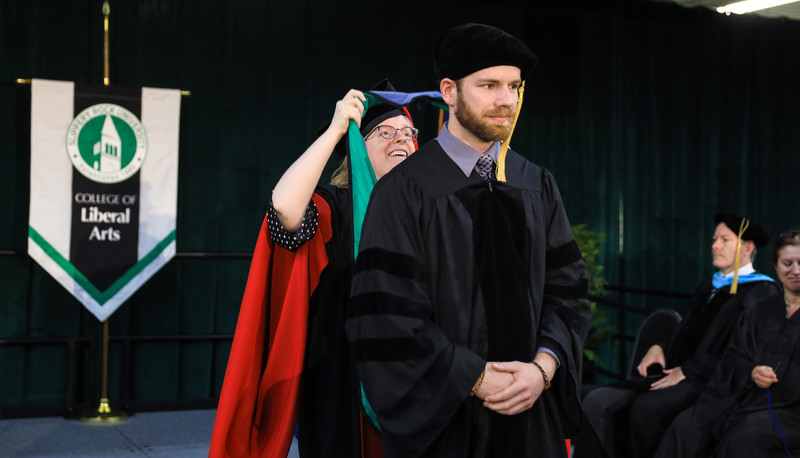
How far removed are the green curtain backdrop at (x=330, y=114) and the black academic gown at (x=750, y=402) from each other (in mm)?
3396

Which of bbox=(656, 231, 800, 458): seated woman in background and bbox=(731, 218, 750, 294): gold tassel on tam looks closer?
bbox=(656, 231, 800, 458): seated woman in background

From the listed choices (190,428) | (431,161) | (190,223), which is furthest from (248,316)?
(190,223)

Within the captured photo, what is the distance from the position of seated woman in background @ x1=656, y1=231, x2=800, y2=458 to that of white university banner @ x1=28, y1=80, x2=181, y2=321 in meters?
3.23

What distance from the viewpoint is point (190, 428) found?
513 cm

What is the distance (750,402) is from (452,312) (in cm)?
231

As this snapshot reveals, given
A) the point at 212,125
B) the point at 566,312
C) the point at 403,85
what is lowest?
the point at 566,312

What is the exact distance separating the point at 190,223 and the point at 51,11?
1.65 meters

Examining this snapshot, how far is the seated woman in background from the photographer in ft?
10.9

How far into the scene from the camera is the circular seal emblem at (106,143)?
5.15 meters

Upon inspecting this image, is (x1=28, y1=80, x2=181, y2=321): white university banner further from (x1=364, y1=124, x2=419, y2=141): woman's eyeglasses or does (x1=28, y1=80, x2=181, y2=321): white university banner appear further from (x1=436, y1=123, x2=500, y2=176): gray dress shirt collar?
(x1=436, y1=123, x2=500, y2=176): gray dress shirt collar

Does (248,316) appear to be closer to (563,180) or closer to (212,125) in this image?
(212,125)

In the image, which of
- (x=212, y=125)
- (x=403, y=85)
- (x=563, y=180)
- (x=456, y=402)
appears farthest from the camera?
(x=563, y=180)

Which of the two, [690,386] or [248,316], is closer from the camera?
[248,316]

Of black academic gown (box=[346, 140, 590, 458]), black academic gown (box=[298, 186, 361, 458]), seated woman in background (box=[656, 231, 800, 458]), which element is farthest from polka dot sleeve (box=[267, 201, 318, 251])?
seated woman in background (box=[656, 231, 800, 458])
